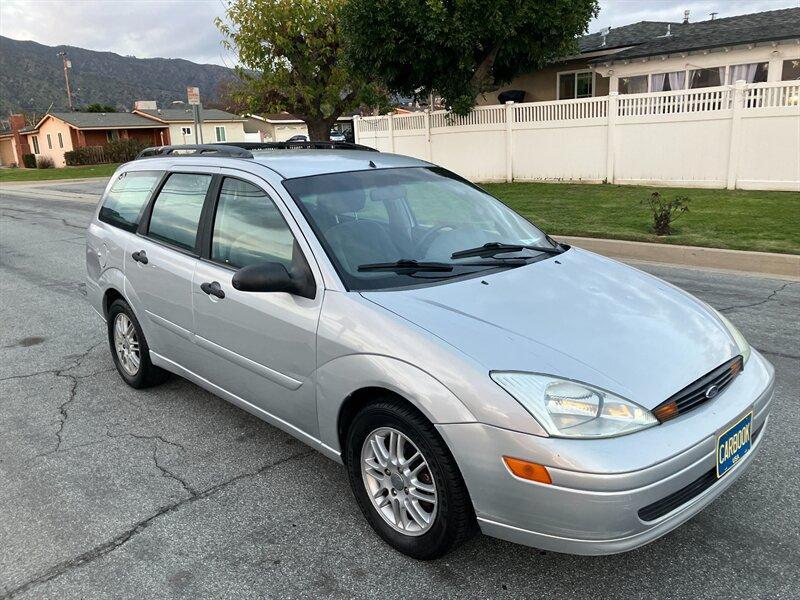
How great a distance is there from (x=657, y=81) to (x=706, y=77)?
1410 millimetres

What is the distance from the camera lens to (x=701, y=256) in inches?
331

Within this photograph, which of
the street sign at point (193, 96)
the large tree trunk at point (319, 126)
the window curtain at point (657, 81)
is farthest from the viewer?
the large tree trunk at point (319, 126)

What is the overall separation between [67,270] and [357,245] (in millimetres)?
7992

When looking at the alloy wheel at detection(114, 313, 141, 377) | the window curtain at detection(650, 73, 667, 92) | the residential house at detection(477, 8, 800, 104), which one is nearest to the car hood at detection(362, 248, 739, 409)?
the alloy wheel at detection(114, 313, 141, 377)

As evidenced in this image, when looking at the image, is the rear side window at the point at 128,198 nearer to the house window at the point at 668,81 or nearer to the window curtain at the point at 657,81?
the house window at the point at 668,81

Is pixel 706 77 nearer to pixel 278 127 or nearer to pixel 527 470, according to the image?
pixel 527 470

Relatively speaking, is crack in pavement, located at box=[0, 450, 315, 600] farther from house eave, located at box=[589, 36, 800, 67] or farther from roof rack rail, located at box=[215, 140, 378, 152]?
house eave, located at box=[589, 36, 800, 67]

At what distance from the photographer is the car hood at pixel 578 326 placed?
2.46m

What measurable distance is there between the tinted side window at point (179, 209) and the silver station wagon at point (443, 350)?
0.02m

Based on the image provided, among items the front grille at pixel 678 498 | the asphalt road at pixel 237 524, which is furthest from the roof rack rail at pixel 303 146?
the front grille at pixel 678 498

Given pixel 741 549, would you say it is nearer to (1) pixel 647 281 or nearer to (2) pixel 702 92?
(1) pixel 647 281

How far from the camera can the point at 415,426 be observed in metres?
2.54

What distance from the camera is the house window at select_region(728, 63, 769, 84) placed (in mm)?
18641

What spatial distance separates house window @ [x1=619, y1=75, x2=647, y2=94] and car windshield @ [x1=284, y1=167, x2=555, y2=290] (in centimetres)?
1930
